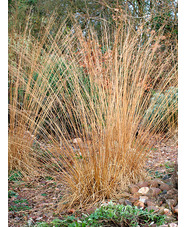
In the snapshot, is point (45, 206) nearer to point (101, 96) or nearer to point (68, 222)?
point (68, 222)

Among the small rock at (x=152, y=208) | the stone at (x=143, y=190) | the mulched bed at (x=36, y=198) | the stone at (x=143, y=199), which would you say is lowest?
the mulched bed at (x=36, y=198)

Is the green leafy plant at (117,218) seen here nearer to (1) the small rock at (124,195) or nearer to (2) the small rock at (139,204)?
(2) the small rock at (139,204)

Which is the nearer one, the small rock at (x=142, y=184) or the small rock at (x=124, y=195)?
Result: the small rock at (x=124, y=195)

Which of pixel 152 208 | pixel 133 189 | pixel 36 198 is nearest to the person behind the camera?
pixel 152 208

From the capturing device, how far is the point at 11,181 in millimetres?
2504

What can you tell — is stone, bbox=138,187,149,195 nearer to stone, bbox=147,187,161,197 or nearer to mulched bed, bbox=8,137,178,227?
stone, bbox=147,187,161,197

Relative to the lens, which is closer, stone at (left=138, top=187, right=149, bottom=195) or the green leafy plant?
the green leafy plant

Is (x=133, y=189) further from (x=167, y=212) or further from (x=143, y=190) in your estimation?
(x=167, y=212)

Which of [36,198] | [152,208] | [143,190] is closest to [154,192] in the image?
[143,190]

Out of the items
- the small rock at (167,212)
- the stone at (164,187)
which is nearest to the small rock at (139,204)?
the small rock at (167,212)

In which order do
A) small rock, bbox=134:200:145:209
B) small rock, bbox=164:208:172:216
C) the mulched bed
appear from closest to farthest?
1. small rock, bbox=164:208:172:216
2. small rock, bbox=134:200:145:209
3. the mulched bed

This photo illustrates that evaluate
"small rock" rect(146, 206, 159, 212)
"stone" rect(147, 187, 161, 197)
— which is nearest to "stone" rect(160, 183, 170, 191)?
"stone" rect(147, 187, 161, 197)

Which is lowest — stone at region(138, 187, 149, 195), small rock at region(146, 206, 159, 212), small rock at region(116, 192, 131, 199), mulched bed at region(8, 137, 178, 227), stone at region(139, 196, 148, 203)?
mulched bed at region(8, 137, 178, 227)
